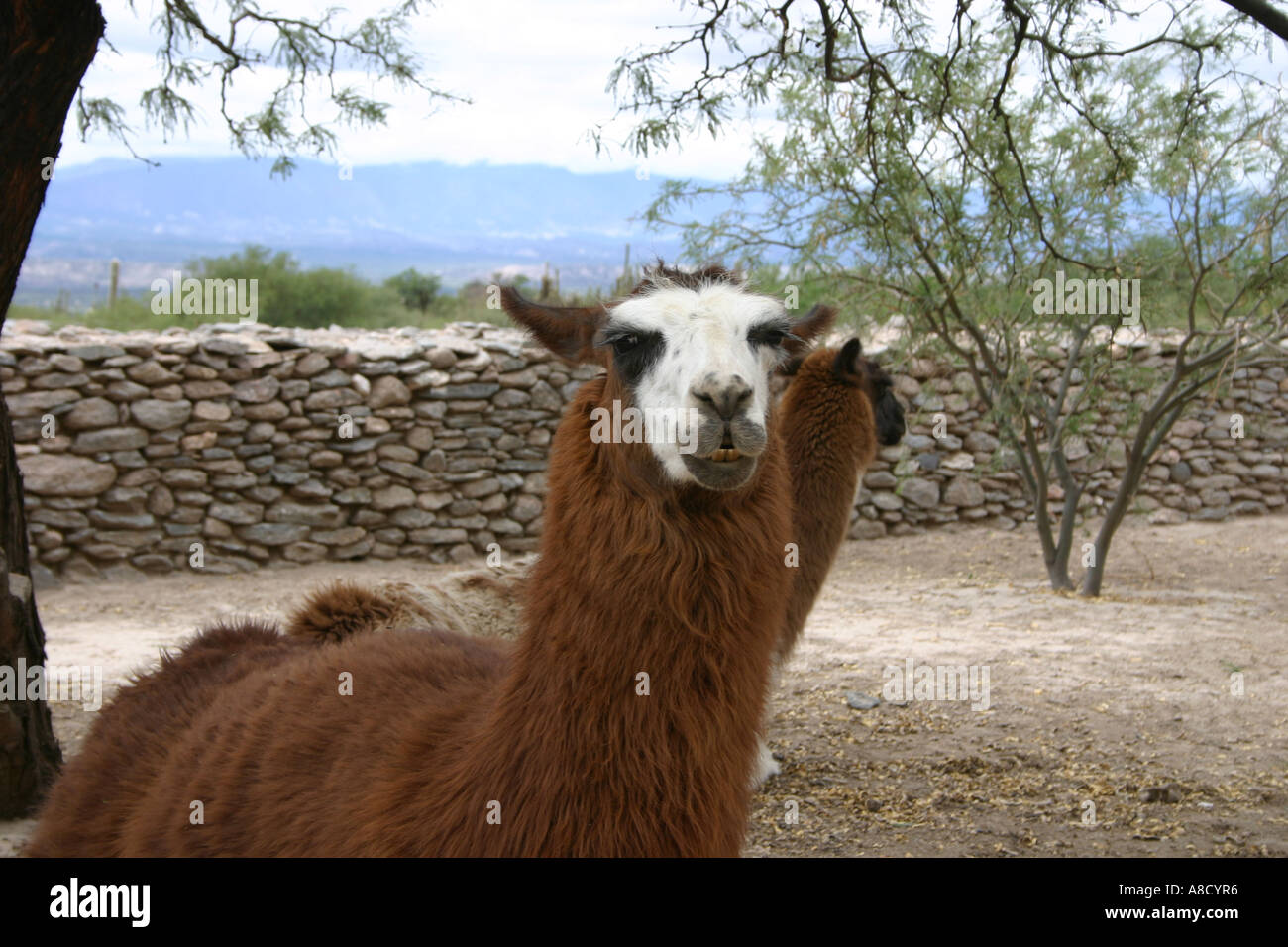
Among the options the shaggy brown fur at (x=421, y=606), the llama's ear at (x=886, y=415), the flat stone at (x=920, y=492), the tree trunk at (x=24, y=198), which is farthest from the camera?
the flat stone at (x=920, y=492)

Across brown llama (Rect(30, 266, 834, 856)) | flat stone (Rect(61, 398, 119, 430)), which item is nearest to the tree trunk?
brown llama (Rect(30, 266, 834, 856))

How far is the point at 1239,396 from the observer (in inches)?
514

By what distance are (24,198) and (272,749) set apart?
2209mm

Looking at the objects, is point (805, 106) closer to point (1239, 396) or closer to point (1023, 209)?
point (1023, 209)

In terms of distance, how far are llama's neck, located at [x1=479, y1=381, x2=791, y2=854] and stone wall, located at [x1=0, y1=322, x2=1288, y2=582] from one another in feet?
25.1

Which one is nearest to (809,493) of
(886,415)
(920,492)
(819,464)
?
(819,464)

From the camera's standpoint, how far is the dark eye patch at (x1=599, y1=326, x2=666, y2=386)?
8.23 ft

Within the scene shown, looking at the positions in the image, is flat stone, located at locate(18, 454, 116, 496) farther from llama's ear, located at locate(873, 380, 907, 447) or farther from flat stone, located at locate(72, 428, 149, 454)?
llama's ear, located at locate(873, 380, 907, 447)

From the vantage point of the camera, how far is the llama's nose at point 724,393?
7.35 feet

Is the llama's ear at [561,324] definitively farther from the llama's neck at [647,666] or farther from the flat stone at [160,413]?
the flat stone at [160,413]

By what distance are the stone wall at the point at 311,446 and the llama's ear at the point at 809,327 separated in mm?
6761

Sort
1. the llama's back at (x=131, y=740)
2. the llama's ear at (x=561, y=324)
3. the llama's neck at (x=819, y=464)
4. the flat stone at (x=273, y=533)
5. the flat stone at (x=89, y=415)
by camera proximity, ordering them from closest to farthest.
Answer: the llama's ear at (x=561, y=324) < the llama's back at (x=131, y=740) < the llama's neck at (x=819, y=464) < the flat stone at (x=89, y=415) < the flat stone at (x=273, y=533)

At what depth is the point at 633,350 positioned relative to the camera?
2.55 meters

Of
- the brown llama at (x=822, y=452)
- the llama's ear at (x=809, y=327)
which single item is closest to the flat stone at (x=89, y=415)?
the brown llama at (x=822, y=452)
